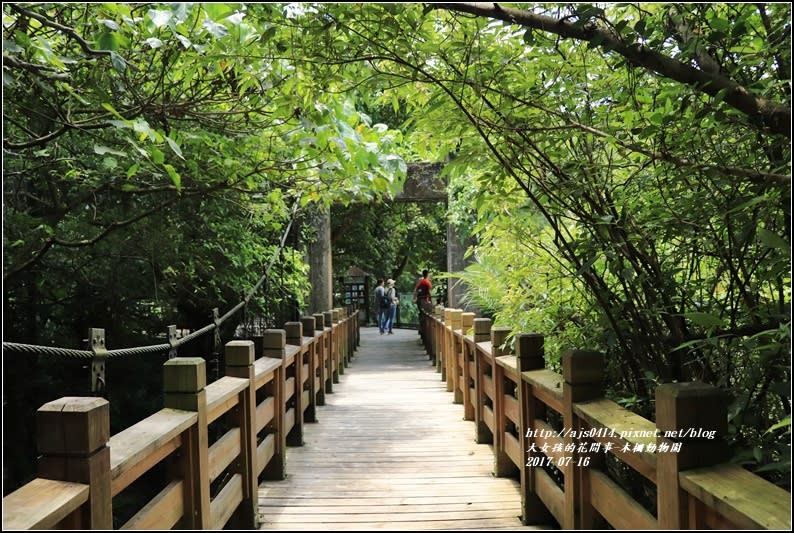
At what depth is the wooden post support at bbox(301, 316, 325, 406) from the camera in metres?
5.23

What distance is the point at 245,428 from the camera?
278 cm

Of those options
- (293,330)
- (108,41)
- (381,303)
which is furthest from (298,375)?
(381,303)

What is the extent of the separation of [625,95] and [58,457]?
1.66 meters

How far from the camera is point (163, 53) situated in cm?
241

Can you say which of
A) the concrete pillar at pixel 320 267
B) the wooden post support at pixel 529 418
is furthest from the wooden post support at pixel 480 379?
the concrete pillar at pixel 320 267

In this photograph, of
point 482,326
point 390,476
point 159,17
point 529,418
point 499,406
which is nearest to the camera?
point 159,17

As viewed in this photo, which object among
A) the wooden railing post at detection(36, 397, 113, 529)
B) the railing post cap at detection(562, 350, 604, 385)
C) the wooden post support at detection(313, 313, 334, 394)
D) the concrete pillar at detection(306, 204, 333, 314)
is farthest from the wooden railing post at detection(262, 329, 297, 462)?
the concrete pillar at detection(306, 204, 333, 314)

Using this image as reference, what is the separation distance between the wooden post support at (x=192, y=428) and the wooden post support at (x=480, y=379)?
2453 millimetres

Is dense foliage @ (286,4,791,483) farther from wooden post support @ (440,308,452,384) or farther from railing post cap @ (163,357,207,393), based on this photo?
wooden post support @ (440,308,452,384)

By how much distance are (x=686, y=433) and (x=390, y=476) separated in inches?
99.6

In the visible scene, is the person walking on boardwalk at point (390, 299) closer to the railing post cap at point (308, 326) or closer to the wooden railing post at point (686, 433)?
the railing post cap at point (308, 326)

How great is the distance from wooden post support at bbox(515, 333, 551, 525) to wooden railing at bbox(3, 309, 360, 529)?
123 cm

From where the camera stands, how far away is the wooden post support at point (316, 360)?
5.23 metres

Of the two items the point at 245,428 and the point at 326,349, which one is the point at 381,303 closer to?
the point at 326,349
